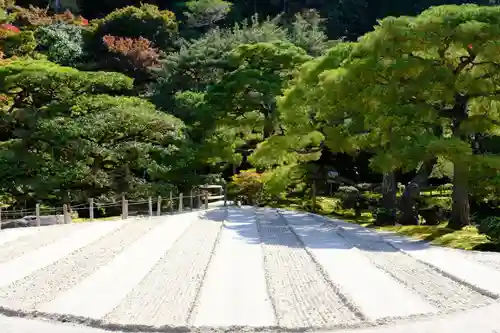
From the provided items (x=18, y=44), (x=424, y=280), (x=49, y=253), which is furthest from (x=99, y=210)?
(x=424, y=280)

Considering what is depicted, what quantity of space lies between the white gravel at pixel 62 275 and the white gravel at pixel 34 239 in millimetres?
1130

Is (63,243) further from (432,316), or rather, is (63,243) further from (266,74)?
(266,74)

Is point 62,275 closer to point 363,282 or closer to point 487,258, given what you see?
point 363,282

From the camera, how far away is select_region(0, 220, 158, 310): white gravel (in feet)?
25.6

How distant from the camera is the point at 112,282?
28.4 ft

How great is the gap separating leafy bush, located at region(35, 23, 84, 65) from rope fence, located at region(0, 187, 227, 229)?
12198 millimetres

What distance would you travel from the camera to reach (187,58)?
2753 cm

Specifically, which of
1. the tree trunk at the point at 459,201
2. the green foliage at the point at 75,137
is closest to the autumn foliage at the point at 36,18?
the green foliage at the point at 75,137

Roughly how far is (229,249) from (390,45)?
572cm

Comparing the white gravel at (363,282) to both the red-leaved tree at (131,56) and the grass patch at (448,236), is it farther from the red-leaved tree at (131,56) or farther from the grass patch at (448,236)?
the red-leaved tree at (131,56)

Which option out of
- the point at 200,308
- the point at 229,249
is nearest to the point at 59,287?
the point at 200,308

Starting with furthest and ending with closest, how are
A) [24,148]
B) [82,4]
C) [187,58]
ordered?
[82,4], [187,58], [24,148]

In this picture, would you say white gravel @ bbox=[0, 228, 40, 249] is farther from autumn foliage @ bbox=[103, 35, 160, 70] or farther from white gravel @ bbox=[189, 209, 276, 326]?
autumn foliage @ bbox=[103, 35, 160, 70]

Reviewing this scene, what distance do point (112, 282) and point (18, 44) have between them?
61.1 feet
